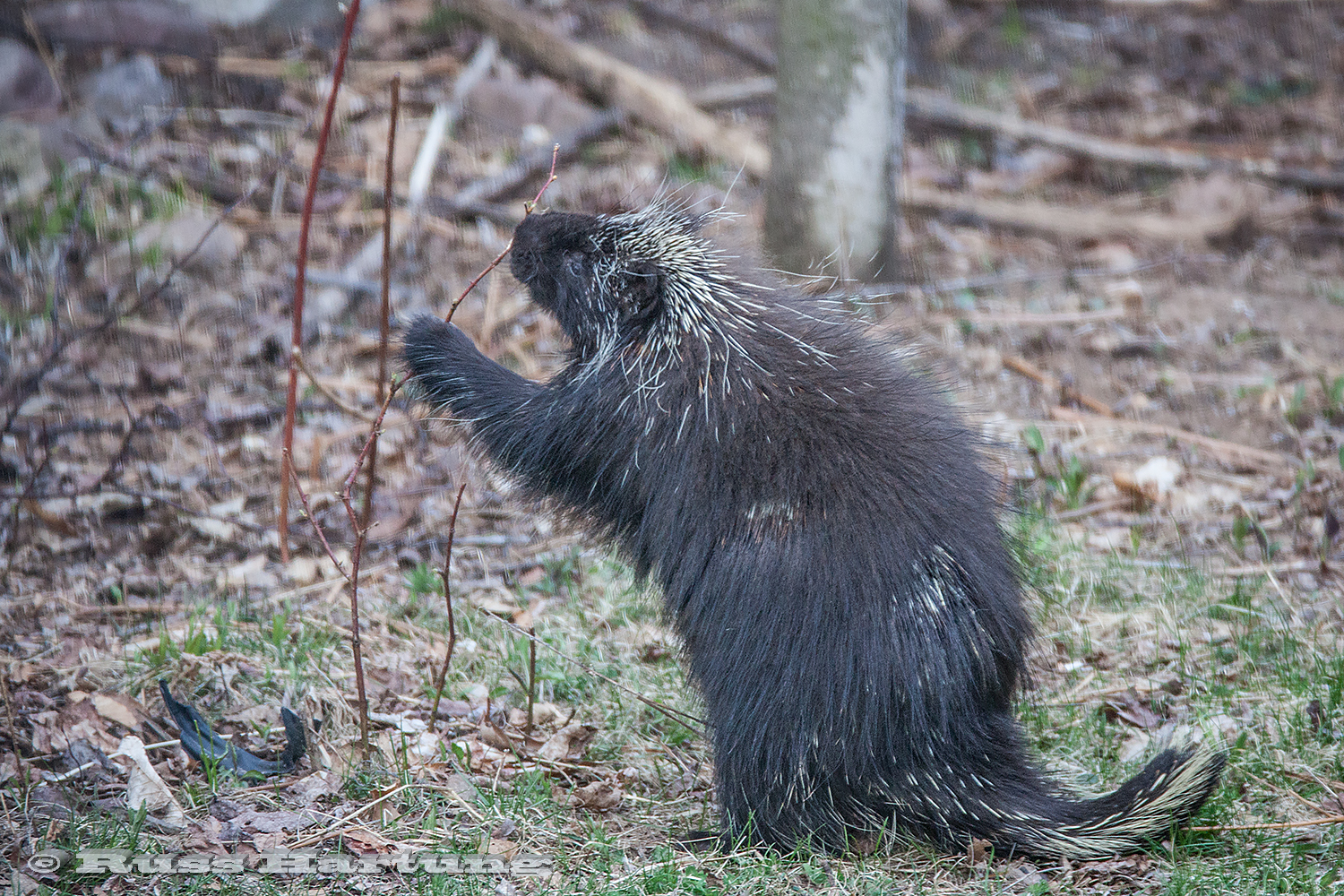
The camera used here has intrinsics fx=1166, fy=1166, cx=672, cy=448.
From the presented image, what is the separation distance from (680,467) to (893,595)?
0.68 meters

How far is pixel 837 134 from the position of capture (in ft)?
20.4

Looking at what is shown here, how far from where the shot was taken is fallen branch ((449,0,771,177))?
7.99 metres

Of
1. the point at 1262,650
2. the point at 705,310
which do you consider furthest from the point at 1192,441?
the point at 705,310

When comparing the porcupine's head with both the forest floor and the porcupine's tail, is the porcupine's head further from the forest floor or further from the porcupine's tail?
the porcupine's tail

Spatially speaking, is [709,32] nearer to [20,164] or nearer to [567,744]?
[20,164]

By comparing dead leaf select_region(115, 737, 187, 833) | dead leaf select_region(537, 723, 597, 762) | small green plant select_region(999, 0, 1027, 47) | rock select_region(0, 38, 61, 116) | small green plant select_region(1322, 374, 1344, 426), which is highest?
small green plant select_region(999, 0, 1027, 47)

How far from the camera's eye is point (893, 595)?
9.86 ft

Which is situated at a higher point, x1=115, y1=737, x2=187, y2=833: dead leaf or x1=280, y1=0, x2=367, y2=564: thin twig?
x1=280, y1=0, x2=367, y2=564: thin twig

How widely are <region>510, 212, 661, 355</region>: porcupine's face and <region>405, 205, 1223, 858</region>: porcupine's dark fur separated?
196 mm

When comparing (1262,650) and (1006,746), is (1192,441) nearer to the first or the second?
(1262,650)

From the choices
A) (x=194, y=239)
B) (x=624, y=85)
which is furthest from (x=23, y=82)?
(x=624, y=85)

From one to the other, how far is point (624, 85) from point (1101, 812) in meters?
6.64

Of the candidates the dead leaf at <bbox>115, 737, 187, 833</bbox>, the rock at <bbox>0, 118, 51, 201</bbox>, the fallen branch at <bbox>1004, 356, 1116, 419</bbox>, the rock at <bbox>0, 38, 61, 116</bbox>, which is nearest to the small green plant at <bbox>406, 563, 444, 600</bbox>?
the dead leaf at <bbox>115, 737, 187, 833</bbox>

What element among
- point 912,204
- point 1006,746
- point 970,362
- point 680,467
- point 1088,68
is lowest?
point 1006,746
